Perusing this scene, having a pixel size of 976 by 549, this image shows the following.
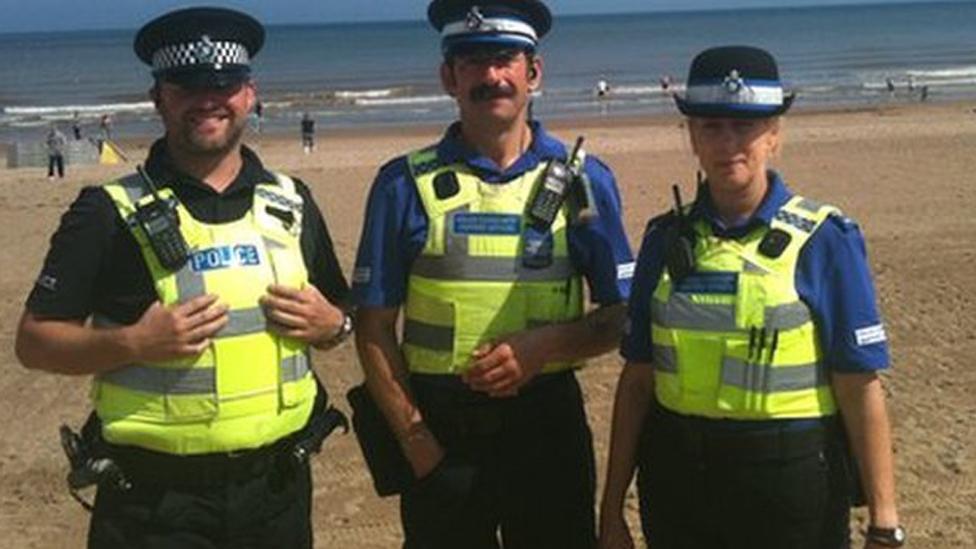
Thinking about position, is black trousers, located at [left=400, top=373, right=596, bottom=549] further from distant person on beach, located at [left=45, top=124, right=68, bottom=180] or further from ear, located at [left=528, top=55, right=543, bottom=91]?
distant person on beach, located at [left=45, top=124, right=68, bottom=180]

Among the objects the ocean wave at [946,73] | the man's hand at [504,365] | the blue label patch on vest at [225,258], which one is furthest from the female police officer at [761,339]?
the ocean wave at [946,73]

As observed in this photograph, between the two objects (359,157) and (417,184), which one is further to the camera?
(359,157)

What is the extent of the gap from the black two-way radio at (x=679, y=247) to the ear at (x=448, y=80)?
0.86 m

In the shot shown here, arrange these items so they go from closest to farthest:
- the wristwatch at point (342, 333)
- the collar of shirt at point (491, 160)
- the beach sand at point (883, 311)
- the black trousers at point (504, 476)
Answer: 1. the wristwatch at point (342, 333)
2. the collar of shirt at point (491, 160)
3. the black trousers at point (504, 476)
4. the beach sand at point (883, 311)

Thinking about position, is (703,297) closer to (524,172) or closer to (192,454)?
(524,172)

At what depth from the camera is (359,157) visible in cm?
2836

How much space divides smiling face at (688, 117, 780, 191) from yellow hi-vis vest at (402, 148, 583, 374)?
2.07 ft

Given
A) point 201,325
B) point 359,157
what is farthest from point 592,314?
point 359,157

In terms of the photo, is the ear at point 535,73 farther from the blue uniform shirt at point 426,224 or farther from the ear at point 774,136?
the ear at point 774,136

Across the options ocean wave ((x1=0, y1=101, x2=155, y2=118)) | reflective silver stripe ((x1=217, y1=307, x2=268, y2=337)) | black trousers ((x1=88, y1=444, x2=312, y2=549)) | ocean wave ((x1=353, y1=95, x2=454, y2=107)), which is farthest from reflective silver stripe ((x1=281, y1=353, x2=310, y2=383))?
ocean wave ((x1=0, y1=101, x2=155, y2=118))

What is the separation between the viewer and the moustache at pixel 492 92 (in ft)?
12.9

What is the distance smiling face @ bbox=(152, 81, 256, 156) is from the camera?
144 inches

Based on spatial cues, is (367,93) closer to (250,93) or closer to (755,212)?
(250,93)

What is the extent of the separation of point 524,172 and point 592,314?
1.80 ft
